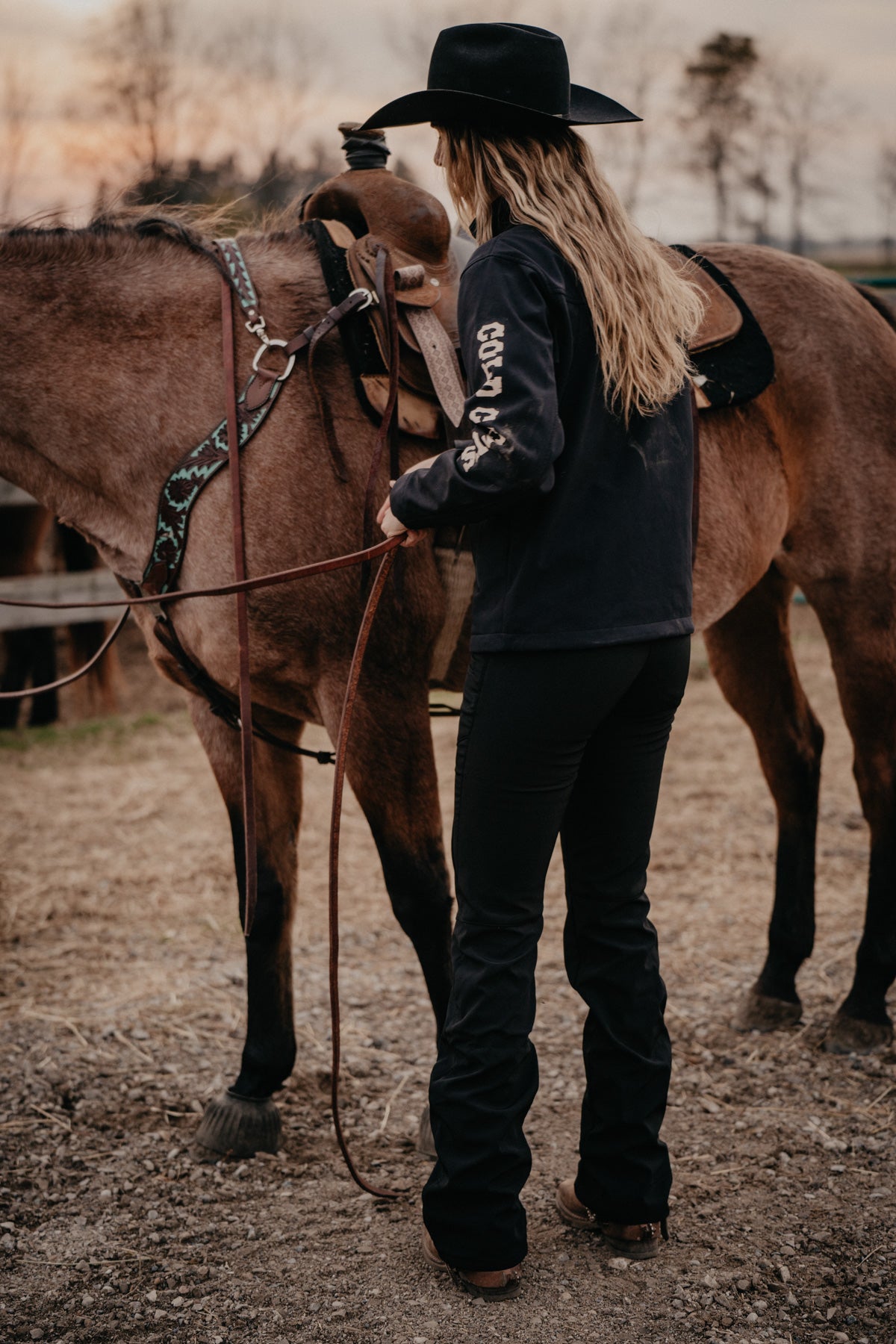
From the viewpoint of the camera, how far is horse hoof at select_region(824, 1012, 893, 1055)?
3.09 meters

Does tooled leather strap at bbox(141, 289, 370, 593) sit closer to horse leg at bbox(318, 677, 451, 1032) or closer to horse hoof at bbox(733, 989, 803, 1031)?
horse leg at bbox(318, 677, 451, 1032)

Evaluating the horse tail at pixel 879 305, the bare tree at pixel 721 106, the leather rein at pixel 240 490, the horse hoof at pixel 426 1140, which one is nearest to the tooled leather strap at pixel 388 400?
the leather rein at pixel 240 490

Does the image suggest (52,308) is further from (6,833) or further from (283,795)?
(6,833)

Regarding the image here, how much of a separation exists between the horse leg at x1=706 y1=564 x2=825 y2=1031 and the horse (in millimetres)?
4762

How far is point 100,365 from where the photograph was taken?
7.76 feet

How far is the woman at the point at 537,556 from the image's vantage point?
1.78 meters

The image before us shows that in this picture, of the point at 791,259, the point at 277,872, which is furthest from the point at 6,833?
the point at 791,259

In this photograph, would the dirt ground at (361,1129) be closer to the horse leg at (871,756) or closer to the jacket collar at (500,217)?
the horse leg at (871,756)

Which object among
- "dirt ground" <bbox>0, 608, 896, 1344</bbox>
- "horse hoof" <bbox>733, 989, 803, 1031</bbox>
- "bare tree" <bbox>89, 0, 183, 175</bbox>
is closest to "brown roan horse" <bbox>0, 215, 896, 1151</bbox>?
"dirt ground" <bbox>0, 608, 896, 1344</bbox>

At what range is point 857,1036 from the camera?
3105 millimetres

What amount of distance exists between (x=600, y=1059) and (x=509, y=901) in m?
0.42

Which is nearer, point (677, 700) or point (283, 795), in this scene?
point (677, 700)

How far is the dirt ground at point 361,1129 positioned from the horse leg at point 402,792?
21.9 inches

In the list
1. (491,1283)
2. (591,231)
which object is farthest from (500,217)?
(491,1283)
